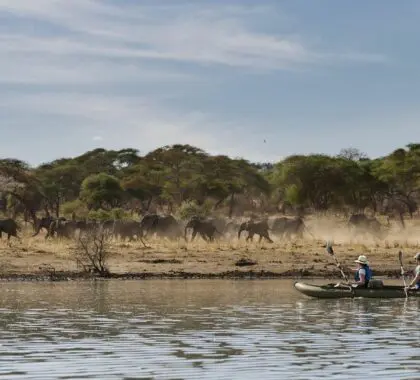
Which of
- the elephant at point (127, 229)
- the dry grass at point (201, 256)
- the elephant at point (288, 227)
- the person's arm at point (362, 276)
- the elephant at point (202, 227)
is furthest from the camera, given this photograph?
the elephant at point (288, 227)

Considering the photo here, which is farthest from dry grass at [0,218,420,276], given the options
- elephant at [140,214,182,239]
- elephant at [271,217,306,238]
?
elephant at [271,217,306,238]

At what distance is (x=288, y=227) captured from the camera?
161 ft

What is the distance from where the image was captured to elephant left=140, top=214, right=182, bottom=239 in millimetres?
47375

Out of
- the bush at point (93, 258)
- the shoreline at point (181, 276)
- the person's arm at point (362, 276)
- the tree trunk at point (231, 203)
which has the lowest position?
the shoreline at point (181, 276)

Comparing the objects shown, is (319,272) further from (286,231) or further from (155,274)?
(286,231)

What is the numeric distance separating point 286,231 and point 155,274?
57.5ft

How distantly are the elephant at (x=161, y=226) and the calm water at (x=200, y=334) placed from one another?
1875 cm

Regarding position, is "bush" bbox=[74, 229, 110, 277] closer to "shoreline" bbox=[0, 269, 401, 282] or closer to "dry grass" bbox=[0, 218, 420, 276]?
"shoreline" bbox=[0, 269, 401, 282]

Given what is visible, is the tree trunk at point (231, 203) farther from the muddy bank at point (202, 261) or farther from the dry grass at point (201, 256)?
the muddy bank at point (202, 261)

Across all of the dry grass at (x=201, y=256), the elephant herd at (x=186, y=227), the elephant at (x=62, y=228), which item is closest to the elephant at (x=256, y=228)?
the elephant herd at (x=186, y=227)

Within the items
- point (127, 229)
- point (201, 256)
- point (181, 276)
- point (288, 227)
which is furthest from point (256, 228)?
point (181, 276)

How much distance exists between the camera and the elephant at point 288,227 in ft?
160

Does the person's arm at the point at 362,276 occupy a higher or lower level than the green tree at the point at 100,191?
lower

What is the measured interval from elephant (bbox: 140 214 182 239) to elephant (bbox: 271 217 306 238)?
4397 mm
